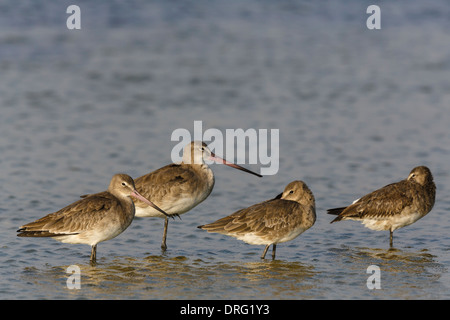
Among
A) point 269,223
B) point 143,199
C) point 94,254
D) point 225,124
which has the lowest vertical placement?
point 94,254

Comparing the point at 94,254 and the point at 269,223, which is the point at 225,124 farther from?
the point at 94,254

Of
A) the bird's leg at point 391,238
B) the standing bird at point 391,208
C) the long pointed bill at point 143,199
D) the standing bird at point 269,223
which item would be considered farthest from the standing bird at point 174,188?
the bird's leg at point 391,238

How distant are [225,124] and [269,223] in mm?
6215

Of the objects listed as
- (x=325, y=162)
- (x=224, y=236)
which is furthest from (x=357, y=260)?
(x=325, y=162)

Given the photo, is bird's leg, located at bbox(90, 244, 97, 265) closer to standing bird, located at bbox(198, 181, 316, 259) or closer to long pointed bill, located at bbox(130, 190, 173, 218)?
long pointed bill, located at bbox(130, 190, 173, 218)

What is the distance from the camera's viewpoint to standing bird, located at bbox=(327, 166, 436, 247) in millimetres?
10867

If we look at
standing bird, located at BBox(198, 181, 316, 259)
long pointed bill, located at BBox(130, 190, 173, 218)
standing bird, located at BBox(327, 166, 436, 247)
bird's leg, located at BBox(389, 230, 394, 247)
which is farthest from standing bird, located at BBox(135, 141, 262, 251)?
bird's leg, located at BBox(389, 230, 394, 247)

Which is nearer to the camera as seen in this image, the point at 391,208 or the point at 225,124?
the point at 391,208

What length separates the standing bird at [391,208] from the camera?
10867 millimetres


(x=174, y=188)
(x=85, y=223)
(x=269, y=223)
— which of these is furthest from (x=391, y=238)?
(x=85, y=223)

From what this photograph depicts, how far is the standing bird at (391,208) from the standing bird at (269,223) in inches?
39.5

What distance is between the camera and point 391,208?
10906 mm

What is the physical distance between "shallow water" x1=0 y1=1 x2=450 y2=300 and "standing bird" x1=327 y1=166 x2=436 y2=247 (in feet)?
0.89

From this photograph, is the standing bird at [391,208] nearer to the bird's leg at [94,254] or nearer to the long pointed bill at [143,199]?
the long pointed bill at [143,199]
